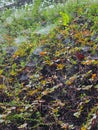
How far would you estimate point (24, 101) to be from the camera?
370cm

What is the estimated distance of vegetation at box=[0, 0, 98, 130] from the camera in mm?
3424

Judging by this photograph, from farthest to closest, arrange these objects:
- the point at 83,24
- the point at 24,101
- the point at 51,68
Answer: the point at 83,24 < the point at 51,68 < the point at 24,101

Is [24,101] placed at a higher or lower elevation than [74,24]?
lower

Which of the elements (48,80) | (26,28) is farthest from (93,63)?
(26,28)

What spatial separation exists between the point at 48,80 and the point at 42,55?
0.60m

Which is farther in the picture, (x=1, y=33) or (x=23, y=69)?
(x=1, y=33)

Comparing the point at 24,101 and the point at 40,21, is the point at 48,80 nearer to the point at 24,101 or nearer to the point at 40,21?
the point at 24,101

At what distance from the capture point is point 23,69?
4.29m

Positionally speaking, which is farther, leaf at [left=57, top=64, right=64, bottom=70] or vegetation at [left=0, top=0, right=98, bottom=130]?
leaf at [left=57, top=64, right=64, bottom=70]

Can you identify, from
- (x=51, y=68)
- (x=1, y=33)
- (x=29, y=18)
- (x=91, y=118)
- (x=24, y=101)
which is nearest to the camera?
(x=91, y=118)

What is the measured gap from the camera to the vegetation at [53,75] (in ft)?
11.2

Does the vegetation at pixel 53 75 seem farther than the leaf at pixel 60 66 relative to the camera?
No

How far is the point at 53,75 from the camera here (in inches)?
157

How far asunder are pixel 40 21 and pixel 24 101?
2.66 metres
